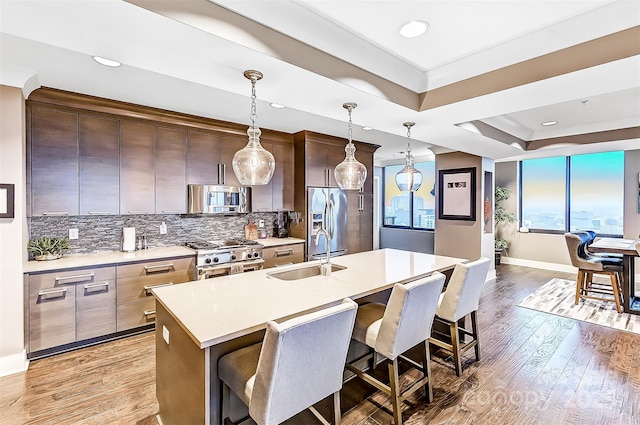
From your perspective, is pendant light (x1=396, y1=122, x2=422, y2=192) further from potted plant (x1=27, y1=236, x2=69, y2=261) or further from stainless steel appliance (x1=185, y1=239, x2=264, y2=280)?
potted plant (x1=27, y1=236, x2=69, y2=261)

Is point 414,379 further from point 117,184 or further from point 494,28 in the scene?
point 117,184

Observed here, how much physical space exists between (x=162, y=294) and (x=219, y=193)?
2330 millimetres

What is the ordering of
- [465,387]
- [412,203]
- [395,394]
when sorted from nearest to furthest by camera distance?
[395,394] < [465,387] < [412,203]

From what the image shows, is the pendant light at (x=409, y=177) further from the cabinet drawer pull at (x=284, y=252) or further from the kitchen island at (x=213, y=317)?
the cabinet drawer pull at (x=284, y=252)

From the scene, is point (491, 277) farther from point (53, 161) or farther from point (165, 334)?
point (53, 161)

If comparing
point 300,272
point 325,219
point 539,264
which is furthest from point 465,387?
point 539,264

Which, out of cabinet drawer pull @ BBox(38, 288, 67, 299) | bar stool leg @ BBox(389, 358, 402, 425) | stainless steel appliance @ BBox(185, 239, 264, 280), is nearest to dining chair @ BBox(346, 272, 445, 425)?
bar stool leg @ BBox(389, 358, 402, 425)

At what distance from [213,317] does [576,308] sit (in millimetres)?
5033

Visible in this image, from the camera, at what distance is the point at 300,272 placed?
2.82m

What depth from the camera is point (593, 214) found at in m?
6.30

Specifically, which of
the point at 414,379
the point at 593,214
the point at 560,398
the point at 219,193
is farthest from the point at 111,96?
the point at 593,214

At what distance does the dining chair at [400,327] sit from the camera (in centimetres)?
197

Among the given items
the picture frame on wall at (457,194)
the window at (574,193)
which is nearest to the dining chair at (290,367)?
the picture frame on wall at (457,194)

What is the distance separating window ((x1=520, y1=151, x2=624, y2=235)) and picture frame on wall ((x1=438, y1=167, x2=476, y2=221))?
2.43 m
